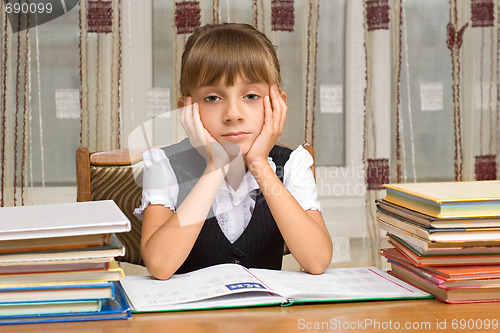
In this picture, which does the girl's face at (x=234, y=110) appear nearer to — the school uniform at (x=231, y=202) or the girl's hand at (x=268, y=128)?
the girl's hand at (x=268, y=128)

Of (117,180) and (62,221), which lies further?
(117,180)

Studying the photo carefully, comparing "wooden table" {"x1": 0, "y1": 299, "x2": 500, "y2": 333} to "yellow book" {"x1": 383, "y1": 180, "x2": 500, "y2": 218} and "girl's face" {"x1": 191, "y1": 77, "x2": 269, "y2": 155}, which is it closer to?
"yellow book" {"x1": 383, "y1": 180, "x2": 500, "y2": 218}

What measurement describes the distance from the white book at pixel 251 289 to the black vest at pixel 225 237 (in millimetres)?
304

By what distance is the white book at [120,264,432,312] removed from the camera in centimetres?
73

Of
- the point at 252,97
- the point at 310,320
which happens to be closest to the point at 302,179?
the point at 252,97

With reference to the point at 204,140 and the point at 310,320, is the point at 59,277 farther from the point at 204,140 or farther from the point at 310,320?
the point at 204,140

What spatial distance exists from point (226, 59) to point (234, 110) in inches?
4.6

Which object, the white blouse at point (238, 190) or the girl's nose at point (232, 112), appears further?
the white blouse at point (238, 190)

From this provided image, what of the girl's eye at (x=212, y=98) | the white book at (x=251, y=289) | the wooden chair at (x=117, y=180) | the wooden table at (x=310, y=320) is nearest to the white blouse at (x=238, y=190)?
the wooden chair at (x=117, y=180)

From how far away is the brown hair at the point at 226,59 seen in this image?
1104 mm

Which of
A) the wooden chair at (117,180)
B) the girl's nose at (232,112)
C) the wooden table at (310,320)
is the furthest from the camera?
the wooden chair at (117,180)

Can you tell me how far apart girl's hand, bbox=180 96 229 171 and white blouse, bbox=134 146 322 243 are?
14 cm

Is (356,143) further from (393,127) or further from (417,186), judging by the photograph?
(417,186)

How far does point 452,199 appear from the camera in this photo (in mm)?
758
